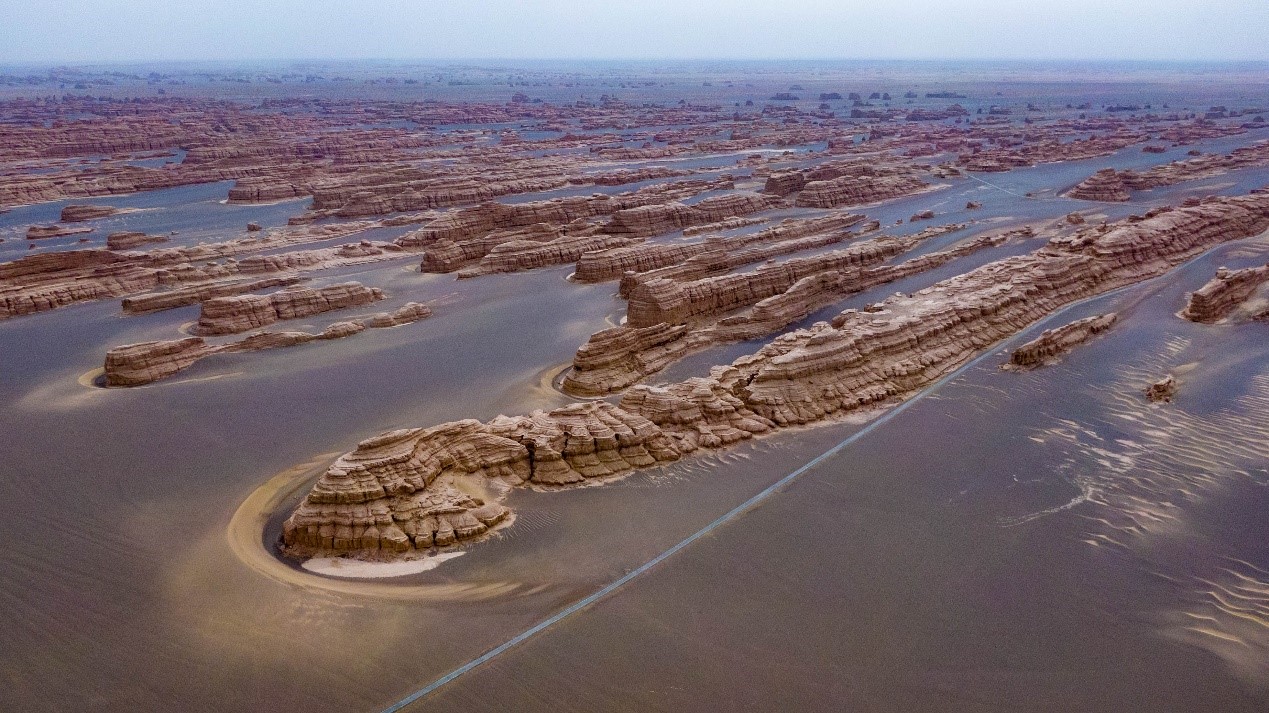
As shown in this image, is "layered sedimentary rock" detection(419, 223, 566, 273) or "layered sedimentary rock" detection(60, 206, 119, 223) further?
"layered sedimentary rock" detection(60, 206, 119, 223)

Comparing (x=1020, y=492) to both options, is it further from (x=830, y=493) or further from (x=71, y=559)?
(x=71, y=559)

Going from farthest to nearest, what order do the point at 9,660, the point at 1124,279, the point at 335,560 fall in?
the point at 1124,279 → the point at 335,560 → the point at 9,660

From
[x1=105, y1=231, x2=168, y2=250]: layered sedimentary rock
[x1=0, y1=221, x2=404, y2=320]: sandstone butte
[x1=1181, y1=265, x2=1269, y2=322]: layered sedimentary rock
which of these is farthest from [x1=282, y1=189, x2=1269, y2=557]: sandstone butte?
[x1=105, y1=231, x2=168, y2=250]: layered sedimentary rock

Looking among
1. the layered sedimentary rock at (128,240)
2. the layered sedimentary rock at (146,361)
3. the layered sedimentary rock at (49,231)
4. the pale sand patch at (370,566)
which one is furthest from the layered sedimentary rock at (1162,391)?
the layered sedimentary rock at (49,231)

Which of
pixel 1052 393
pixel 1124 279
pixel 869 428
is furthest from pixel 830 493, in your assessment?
pixel 1124 279

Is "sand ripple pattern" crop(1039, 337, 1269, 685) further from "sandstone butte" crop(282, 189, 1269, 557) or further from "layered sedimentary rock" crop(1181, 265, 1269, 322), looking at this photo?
"layered sedimentary rock" crop(1181, 265, 1269, 322)

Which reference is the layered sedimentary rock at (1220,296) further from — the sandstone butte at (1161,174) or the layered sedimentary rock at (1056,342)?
the sandstone butte at (1161,174)
